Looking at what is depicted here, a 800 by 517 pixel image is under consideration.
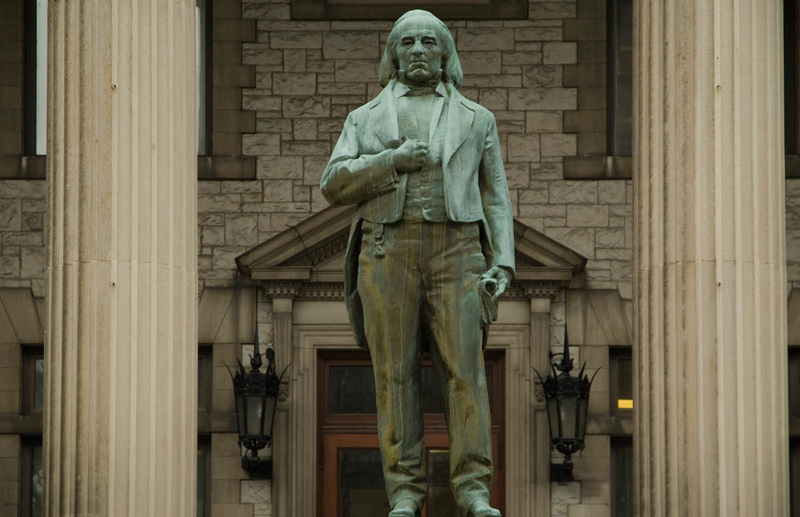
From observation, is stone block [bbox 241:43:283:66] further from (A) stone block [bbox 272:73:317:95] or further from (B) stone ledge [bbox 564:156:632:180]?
(B) stone ledge [bbox 564:156:632:180]

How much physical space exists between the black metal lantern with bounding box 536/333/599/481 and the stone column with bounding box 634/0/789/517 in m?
2.99

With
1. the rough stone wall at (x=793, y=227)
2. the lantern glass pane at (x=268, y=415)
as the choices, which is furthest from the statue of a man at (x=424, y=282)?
the rough stone wall at (x=793, y=227)

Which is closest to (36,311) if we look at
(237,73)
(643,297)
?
(237,73)

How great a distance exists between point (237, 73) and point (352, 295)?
9.42 m

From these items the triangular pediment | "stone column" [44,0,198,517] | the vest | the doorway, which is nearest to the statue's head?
the vest

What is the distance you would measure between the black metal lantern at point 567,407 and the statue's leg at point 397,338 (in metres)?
8.35

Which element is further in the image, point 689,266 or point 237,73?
point 237,73

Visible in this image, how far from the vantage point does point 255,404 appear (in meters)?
15.4

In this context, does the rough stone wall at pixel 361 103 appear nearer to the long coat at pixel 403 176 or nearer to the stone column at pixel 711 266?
the stone column at pixel 711 266

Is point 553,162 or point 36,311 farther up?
point 553,162

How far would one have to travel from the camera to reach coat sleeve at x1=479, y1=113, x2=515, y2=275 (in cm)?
710

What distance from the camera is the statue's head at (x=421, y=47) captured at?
721cm

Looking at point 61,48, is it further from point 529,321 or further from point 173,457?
point 529,321

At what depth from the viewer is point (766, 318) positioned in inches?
469
